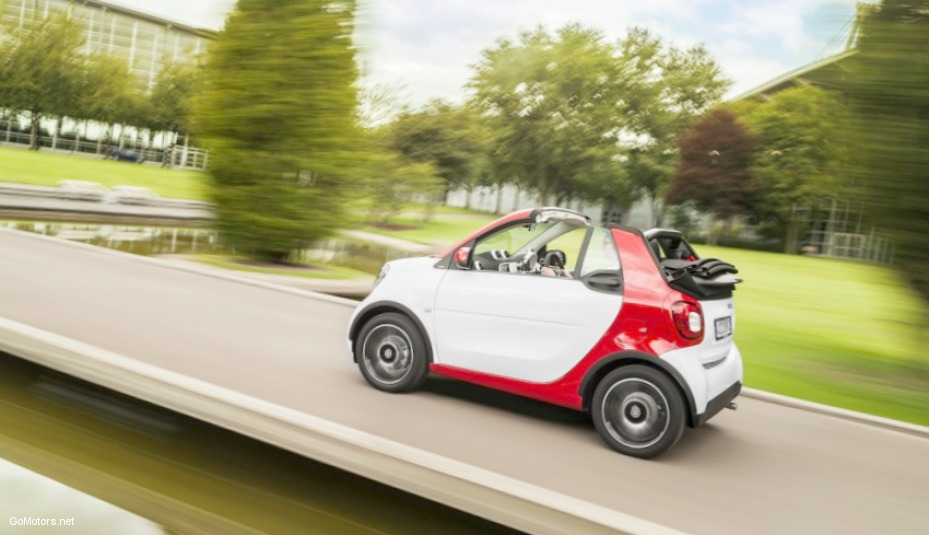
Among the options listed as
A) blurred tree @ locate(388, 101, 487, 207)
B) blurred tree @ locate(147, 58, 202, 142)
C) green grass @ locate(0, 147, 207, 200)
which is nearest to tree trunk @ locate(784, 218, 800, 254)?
blurred tree @ locate(388, 101, 487, 207)

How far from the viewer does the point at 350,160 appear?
13.4 m

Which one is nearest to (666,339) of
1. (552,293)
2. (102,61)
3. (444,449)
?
(552,293)

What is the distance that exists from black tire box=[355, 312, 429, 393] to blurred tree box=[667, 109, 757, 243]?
40158mm

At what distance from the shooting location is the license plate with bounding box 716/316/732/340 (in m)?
4.98

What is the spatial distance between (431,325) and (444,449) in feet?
Result: 3.74

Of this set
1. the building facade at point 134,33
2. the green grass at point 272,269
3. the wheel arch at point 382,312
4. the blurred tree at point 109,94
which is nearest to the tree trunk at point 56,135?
the blurred tree at point 109,94

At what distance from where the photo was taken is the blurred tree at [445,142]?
118ft

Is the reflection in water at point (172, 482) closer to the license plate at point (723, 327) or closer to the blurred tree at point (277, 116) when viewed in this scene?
the license plate at point (723, 327)

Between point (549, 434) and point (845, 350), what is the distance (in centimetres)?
730

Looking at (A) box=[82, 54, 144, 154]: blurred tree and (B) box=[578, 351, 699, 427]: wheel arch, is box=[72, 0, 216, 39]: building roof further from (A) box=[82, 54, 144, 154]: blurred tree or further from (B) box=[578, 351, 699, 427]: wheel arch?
(B) box=[578, 351, 699, 427]: wheel arch

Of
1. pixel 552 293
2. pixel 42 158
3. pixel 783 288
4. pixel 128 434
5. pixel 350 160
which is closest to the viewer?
pixel 552 293

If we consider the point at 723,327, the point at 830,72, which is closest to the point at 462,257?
the point at 723,327

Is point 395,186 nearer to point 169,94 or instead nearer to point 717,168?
point 717,168

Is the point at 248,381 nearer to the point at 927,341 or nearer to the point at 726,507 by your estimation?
the point at 726,507
